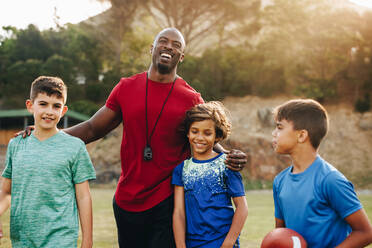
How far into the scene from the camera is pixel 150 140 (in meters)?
3.04

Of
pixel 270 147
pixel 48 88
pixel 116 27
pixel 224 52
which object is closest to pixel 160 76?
pixel 48 88

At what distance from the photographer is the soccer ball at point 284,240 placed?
2346mm

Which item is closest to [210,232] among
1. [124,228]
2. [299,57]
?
[124,228]

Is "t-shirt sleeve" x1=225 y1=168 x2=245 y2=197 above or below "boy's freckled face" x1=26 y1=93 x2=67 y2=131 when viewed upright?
below

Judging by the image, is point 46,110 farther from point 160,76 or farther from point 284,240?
point 284,240

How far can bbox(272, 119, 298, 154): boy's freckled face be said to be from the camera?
258cm

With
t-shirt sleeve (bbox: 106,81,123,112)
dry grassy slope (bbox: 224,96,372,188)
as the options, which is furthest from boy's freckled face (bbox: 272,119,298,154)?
dry grassy slope (bbox: 224,96,372,188)

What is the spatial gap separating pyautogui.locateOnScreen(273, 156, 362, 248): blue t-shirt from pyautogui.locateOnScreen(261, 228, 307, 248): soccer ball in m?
0.07

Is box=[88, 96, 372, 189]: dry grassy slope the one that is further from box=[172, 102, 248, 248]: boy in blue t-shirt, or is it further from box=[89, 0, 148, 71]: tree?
box=[172, 102, 248, 248]: boy in blue t-shirt

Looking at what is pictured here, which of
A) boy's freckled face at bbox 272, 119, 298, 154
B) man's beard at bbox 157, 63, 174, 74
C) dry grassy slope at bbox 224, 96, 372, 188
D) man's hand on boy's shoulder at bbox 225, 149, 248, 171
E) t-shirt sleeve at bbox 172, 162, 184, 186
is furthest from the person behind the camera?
dry grassy slope at bbox 224, 96, 372, 188

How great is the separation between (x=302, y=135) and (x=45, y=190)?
1636 millimetres

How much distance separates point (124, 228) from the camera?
306 cm

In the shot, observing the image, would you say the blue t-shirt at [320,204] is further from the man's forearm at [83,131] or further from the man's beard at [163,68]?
the man's forearm at [83,131]

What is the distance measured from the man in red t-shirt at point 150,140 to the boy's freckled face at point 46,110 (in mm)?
565
